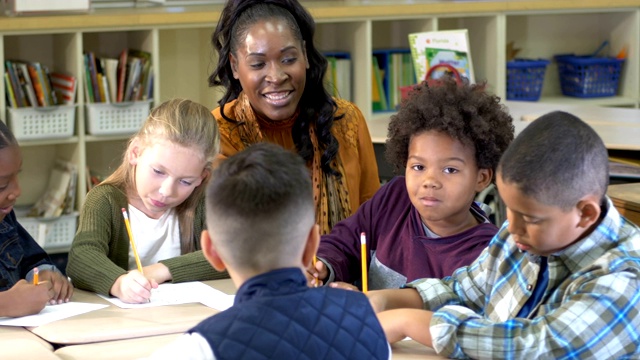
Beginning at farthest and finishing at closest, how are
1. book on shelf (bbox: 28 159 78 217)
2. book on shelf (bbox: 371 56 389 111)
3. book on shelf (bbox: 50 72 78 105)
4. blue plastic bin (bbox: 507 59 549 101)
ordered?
blue plastic bin (bbox: 507 59 549 101), book on shelf (bbox: 371 56 389 111), book on shelf (bbox: 28 159 78 217), book on shelf (bbox: 50 72 78 105)

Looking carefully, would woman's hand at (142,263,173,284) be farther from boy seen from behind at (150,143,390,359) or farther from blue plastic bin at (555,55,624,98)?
blue plastic bin at (555,55,624,98)

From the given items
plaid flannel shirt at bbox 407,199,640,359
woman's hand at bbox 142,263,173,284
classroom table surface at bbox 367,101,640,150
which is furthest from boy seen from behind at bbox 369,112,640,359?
classroom table surface at bbox 367,101,640,150

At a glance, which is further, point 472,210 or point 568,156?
point 472,210

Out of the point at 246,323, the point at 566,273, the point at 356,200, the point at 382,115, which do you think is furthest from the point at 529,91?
the point at 246,323

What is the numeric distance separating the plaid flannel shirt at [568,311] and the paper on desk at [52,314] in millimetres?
757

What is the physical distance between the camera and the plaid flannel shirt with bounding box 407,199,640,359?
56.4 inches

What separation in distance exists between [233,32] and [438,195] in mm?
896

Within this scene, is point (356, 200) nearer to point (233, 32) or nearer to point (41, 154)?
point (233, 32)

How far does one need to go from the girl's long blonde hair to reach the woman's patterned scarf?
30cm

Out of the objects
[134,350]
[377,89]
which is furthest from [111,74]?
[134,350]

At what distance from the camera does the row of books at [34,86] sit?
14.3 feet

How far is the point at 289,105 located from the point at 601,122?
1.87 m

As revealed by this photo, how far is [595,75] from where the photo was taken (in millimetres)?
5559

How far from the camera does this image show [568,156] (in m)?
1.48
